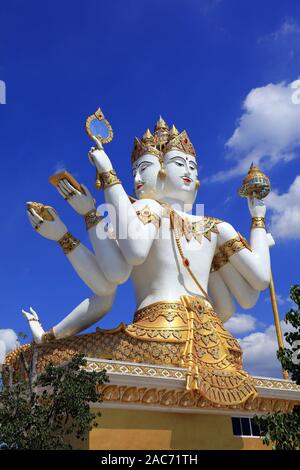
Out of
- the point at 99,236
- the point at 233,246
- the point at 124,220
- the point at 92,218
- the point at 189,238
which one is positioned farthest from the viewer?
the point at 233,246

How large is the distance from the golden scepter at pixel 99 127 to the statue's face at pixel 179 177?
4.94ft

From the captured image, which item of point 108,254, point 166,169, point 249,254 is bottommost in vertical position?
point 108,254

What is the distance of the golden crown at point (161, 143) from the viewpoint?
12.3 metres

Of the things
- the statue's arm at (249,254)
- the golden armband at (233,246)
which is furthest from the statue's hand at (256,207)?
the golden armband at (233,246)

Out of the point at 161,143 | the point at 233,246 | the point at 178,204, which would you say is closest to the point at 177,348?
the point at 233,246

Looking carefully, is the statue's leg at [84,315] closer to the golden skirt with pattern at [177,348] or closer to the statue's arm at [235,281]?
the golden skirt with pattern at [177,348]

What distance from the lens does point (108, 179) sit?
10.7m

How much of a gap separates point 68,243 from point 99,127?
2.33 meters

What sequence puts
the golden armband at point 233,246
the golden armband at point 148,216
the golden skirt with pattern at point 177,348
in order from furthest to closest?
1. the golden armband at point 233,246
2. the golden armband at point 148,216
3. the golden skirt with pattern at point 177,348

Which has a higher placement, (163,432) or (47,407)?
(163,432)

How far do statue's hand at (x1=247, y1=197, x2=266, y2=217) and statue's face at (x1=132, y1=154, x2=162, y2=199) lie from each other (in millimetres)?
2024

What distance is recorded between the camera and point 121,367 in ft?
29.3

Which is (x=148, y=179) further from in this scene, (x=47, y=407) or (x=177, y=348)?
(x=47, y=407)
